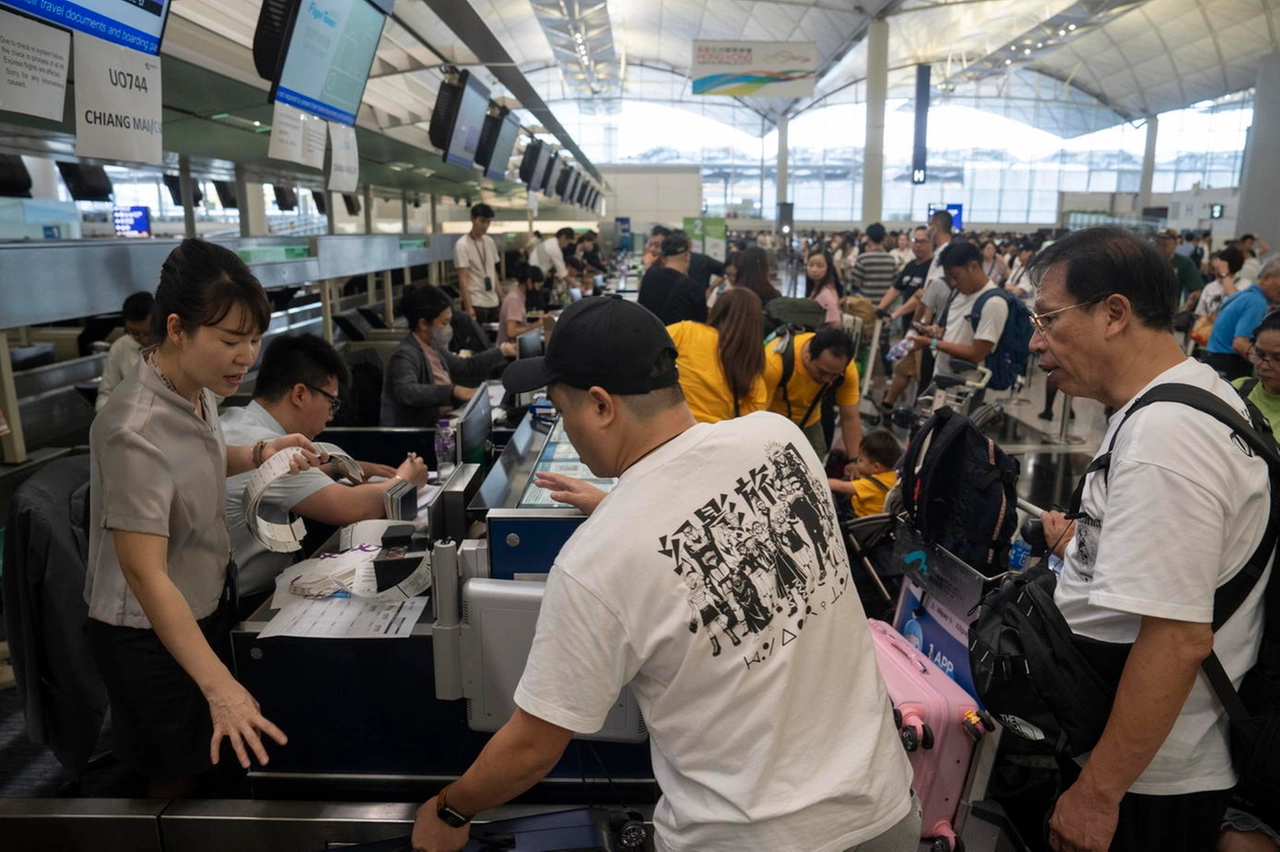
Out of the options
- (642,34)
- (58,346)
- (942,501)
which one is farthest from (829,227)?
(942,501)

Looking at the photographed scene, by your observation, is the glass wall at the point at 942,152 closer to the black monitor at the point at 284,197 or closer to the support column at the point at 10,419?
the black monitor at the point at 284,197

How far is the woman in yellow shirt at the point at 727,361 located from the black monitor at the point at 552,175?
11.5 metres

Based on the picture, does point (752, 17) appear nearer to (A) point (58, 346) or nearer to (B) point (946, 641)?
(A) point (58, 346)

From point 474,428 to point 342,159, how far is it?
2.76 metres

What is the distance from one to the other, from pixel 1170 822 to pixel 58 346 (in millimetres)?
8509

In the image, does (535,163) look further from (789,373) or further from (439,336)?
(789,373)

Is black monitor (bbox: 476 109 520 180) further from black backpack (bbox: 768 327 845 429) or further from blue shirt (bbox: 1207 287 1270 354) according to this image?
blue shirt (bbox: 1207 287 1270 354)

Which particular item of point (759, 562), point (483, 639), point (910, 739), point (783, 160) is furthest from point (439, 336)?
point (783, 160)

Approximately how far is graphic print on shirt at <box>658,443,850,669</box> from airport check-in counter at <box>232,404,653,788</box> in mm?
618

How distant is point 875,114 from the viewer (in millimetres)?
16750

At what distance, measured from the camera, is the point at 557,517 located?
1.84 meters

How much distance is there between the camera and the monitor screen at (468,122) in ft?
23.0

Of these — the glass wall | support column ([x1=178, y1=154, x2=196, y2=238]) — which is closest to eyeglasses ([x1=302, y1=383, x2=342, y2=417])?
support column ([x1=178, y1=154, x2=196, y2=238])

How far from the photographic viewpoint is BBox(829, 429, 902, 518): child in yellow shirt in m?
3.90
